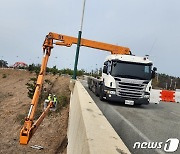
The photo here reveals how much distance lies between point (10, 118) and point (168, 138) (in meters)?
20.3

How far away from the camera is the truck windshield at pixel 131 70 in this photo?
58.6ft

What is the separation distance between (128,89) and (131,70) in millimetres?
1081

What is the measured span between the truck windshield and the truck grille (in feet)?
1.34

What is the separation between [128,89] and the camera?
17922mm

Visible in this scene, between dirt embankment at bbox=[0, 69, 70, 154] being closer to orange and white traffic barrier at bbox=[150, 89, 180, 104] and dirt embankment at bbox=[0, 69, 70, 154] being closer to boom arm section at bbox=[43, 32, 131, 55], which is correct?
boom arm section at bbox=[43, 32, 131, 55]

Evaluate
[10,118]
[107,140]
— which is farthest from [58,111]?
[107,140]

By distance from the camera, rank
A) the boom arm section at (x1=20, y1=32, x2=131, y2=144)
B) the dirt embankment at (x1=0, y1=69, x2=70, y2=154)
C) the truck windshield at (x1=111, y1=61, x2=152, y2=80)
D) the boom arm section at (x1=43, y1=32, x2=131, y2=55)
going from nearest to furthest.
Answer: the boom arm section at (x1=20, y1=32, x2=131, y2=144), the dirt embankment at (x1=0, y1=69, x2=70, y2=154), the truck windshield at (x1=111, y1=61, x2=152, y2=80), the boom arm section at (x1=43, y1=32, x2=131, y2=55)

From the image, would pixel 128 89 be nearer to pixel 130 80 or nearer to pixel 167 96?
pixel 130 80

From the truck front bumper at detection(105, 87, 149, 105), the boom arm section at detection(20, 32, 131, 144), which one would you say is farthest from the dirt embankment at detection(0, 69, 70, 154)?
the truck front bumper at detection(105, 87, 149, 105)

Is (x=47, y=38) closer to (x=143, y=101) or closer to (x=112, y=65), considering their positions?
(x=112, y=65)

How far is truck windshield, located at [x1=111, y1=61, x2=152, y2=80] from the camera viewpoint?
1786 cm

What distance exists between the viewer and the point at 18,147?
1912 cm

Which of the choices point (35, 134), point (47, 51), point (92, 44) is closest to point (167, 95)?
point (92, 44)
